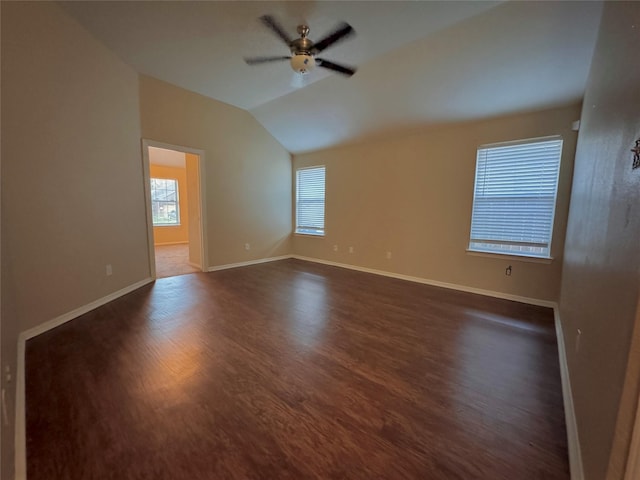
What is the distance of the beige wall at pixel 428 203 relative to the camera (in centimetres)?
336

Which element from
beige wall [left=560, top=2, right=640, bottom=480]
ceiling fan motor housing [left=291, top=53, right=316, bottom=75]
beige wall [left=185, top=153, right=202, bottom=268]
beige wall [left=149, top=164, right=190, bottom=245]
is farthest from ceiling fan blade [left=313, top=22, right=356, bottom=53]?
beige wall [left=149, top=164, right=190, bottom=245]

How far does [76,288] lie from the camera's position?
2.82 m

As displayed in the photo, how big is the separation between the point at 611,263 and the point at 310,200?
5.30 meters

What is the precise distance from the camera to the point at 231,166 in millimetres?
5012

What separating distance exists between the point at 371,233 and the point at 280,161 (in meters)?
2.69

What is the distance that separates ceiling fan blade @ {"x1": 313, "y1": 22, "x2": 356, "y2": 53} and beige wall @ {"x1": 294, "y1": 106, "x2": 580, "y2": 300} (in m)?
2.49


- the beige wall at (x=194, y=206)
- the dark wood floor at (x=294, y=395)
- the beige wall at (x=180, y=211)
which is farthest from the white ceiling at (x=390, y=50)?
the beige wall at (x=180, y=211)

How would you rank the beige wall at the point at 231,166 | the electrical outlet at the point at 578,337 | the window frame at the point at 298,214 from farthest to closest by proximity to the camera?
the window frame at the point at 298,214, the beige wall at the point at 231,166, the electrical outlet at the point at 578,337

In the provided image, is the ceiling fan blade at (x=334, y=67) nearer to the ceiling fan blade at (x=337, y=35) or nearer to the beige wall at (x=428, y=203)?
the ceiling fan blade at (x=337, y=35)

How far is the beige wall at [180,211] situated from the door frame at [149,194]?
3780mm

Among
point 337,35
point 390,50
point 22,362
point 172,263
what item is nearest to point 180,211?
point 172,263

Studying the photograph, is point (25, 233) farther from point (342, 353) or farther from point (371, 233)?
point (371, 233)

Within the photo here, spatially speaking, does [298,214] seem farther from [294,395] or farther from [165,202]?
[294,395]

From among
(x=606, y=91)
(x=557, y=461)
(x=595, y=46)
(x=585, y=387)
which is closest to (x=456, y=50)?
(x=595, y=46)
